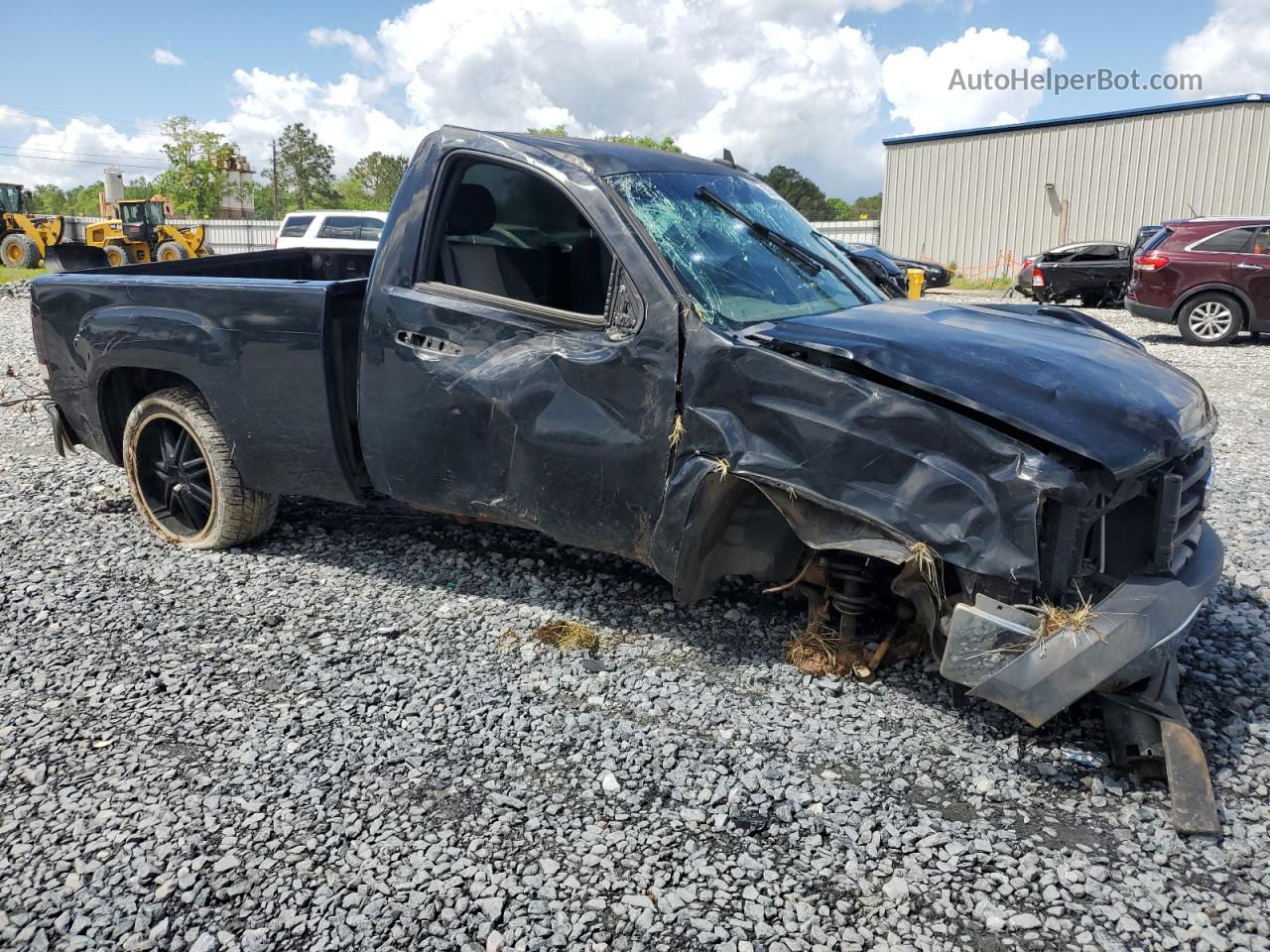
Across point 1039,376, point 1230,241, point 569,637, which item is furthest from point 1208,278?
point 569,637

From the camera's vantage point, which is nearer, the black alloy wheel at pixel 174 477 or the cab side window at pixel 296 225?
the black alloy wheel at pixel 174 477

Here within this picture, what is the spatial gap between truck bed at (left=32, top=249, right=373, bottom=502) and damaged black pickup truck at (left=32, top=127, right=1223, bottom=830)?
2 centimetres

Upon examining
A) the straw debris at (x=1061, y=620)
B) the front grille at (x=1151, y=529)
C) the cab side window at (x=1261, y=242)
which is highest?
the cab side window at (x=1261, y=242)

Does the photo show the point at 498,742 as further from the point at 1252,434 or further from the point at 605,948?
the point at 1252,434

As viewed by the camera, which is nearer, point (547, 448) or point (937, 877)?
point (937, 877)

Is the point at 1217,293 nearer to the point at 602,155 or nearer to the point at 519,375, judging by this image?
the point at 602,155

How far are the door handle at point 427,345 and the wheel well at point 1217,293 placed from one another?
42.7 ft

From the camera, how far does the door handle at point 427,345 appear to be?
380 centimetres

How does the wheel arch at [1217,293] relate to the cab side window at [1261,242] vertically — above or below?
below

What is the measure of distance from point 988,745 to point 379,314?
113 inches

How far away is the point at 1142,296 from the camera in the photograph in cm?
1384

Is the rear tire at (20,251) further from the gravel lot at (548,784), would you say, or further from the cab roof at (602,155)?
the cab roof at (602,155)

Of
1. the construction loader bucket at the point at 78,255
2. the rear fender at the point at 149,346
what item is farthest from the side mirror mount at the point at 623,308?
the construction loader bucket at the point at 78,255

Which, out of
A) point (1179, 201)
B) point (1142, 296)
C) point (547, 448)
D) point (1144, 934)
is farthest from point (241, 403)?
point (1179, 201)
